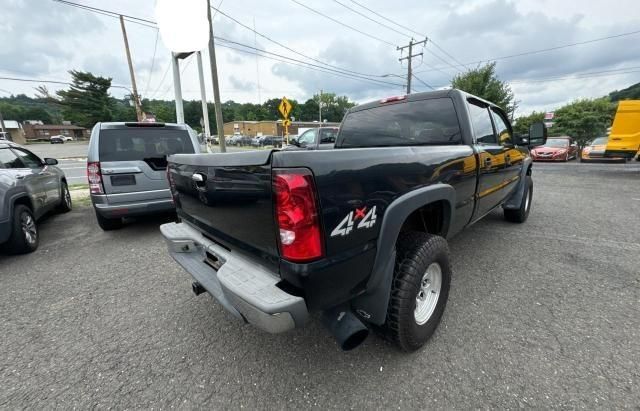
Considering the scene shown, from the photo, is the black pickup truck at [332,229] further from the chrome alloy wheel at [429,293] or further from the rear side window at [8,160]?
the rear side window at [8,160]

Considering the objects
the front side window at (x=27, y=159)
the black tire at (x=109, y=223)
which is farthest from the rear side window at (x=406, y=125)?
the front side window at (x=27, y=159)

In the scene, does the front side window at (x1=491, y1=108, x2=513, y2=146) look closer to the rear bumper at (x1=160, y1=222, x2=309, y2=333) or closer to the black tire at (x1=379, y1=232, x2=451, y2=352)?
the black tire at (x1=379, y1=232, x2=451, y2=352)

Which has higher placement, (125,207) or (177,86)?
(177,86)

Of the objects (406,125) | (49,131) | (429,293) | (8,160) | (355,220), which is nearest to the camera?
(355,220)

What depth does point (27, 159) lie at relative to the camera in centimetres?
507

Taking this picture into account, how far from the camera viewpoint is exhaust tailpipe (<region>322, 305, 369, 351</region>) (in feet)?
5.19

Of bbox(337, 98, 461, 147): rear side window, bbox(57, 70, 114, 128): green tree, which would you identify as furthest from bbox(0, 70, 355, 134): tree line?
bbox(337, 98, 461, 147): rear side window

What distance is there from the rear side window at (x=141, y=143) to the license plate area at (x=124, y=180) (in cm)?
25

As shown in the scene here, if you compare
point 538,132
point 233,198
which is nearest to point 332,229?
point 233,198

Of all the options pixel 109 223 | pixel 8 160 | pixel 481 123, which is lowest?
pixel 109 223

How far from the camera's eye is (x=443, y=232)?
2.46 meters

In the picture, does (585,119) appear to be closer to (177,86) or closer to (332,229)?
(177,86)

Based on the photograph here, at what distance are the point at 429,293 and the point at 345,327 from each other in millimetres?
964

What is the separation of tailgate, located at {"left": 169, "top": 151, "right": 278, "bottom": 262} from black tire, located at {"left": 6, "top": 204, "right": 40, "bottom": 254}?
323cm
